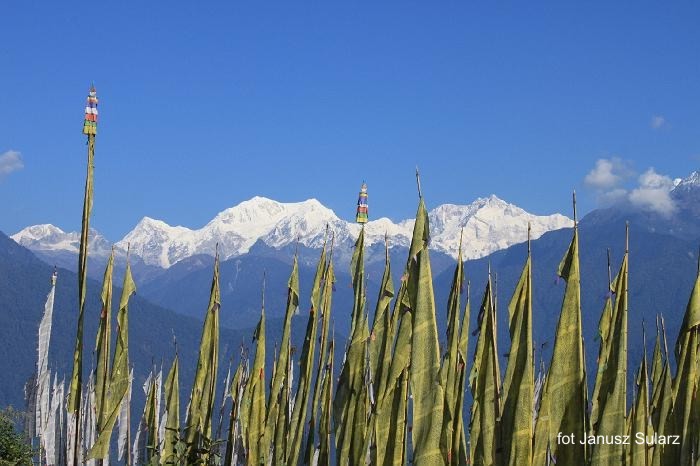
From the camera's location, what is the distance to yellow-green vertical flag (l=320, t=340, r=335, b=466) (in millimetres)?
19281

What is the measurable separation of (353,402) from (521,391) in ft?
16.1

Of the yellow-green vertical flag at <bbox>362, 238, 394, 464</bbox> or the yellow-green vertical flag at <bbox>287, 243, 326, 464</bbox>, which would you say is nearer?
the yellow-green vertical flag at <bbox>362, 238, 394, 464</bbox>

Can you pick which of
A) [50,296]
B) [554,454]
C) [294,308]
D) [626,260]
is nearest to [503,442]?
[554,454]

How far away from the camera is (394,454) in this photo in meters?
14.4

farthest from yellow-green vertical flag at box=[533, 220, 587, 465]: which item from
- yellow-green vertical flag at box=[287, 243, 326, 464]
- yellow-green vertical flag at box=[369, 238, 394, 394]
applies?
yellow-green vertical flag at box=[287, 243, 326, 464]

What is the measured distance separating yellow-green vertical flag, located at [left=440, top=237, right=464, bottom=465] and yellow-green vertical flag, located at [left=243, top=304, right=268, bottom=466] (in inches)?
313

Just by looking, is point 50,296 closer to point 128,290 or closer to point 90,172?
point 128,290

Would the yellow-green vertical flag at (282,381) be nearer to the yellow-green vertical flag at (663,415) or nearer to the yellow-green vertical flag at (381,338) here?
the yellow-green vertical flag at (381,338)

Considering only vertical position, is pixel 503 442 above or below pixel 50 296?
below

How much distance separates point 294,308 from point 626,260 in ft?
34.8

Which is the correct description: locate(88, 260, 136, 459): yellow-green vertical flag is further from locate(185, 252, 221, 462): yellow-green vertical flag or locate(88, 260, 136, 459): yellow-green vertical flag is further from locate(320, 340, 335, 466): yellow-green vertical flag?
locate(320, 340, 335, 466): yellow-green vertical flag

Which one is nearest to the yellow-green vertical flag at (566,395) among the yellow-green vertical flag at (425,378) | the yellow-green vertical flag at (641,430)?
the yellow-green vertical flag at (425,378)

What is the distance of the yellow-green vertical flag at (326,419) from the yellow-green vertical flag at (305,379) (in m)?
0.42

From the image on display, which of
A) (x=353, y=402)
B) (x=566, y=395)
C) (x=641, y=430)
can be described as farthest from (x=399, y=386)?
(x=641, y=430)
